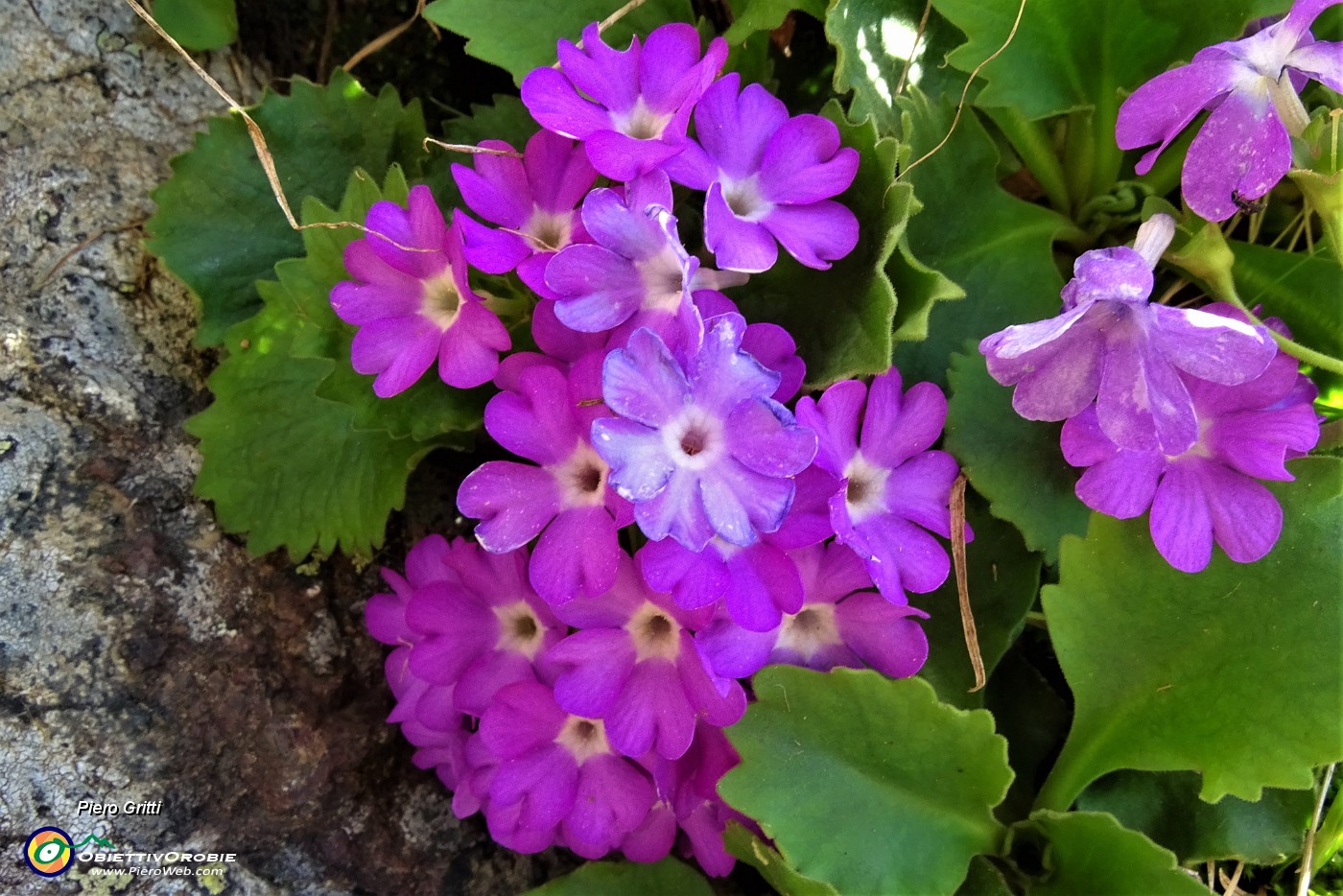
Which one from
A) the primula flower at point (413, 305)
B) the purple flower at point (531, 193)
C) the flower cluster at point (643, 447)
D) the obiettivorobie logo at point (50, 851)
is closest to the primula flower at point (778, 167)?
the flower cluster at point (643, 447)

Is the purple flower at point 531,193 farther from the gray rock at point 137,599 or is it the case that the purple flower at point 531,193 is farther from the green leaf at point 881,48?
the gray rock at point 137,599

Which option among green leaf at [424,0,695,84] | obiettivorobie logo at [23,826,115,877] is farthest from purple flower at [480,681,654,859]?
green leaf at [424,0,695,84]

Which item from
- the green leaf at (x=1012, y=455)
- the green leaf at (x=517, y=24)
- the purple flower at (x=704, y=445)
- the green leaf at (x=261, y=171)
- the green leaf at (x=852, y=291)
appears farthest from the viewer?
the green leaf at (x=261, y=171)

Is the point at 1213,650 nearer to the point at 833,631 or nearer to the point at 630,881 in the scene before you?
the point at 833,631

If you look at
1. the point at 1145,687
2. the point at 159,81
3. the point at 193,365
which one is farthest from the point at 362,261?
the point at 1145,687

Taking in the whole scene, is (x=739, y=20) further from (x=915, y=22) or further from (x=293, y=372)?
(x=293, y=372)

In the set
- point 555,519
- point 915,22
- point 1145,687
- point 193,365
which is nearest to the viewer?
point 555,519

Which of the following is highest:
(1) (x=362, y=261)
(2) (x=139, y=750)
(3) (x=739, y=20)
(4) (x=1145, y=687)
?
(3) (x=739, y=20)
